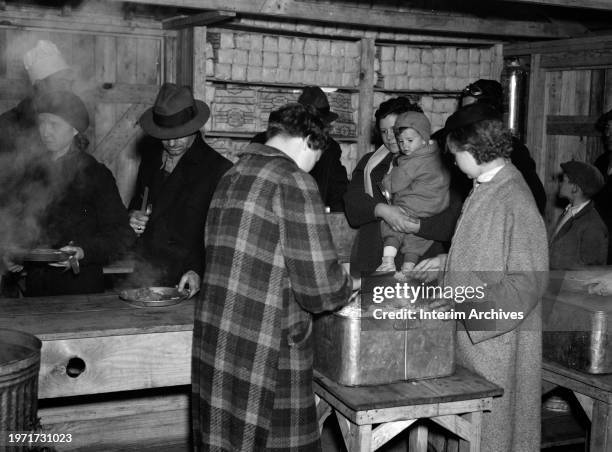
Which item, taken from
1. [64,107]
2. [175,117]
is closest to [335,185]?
[175,117]

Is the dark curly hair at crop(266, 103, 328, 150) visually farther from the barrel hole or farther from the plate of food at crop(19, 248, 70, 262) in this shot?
the plate of food at crop(19, 248, 70, 262)

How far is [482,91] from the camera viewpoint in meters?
5.27

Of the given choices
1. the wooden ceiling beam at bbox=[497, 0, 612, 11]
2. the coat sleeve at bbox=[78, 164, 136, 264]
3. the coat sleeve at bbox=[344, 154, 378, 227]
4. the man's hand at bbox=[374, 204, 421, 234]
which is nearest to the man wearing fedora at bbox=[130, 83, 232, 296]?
the coat sleeve at bbox=[78, 164, 136, 264]

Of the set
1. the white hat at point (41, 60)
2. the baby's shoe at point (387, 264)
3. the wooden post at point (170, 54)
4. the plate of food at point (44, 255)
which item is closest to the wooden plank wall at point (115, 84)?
the wooden post at point (170, 54)

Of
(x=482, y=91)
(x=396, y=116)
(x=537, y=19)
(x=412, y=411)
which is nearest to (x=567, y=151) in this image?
(x=537, y=19)

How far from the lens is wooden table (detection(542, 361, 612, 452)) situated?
11.9 feet

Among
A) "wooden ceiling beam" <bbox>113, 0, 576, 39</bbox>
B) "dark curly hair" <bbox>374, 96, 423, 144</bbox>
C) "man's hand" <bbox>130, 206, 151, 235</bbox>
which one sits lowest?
"man's hand" <bbox>130, 206, 151, 235</bbox>

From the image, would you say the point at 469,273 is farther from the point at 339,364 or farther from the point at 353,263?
the point at 353,263

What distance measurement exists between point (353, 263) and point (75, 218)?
178cm

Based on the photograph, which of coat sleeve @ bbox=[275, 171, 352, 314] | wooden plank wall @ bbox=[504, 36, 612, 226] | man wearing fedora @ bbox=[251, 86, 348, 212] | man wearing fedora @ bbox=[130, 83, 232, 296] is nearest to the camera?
coat sleeve @ bbox=[275, 171, 352, 314]

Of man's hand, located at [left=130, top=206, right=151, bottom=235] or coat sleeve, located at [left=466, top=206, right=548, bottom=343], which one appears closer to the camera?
coat sleeve, located at [left=466, top=206, right=548, bottom=343]

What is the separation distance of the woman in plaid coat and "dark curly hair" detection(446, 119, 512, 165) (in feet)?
2.16

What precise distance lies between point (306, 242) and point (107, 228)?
6.70 ft

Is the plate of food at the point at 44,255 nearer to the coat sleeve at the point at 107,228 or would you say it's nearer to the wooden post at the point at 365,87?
the coat sleeve at the point at 107,228
